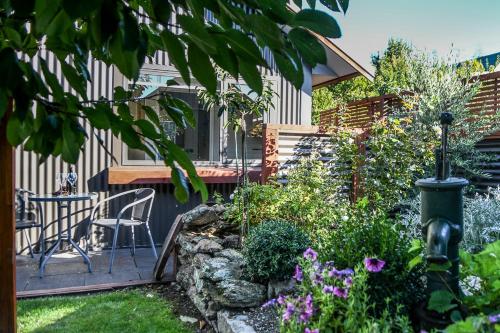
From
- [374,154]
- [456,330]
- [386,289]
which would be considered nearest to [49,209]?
[374,154]

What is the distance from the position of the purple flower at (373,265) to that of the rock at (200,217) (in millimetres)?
2804

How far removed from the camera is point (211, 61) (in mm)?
511

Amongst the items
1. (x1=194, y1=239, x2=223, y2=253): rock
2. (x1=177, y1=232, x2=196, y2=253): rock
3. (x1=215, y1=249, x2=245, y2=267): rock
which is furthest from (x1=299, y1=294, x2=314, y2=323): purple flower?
(x1=177, y1=232, x2=196, y2=253): rock

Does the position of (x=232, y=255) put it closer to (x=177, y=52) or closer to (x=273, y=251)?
(x=273, y=251)

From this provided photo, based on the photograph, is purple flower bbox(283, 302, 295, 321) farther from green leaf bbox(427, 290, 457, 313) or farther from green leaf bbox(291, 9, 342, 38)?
green leaf bbox(291, 9, 342, 38)

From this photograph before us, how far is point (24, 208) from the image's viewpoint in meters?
5.43

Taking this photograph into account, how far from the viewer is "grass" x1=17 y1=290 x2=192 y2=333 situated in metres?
3.02

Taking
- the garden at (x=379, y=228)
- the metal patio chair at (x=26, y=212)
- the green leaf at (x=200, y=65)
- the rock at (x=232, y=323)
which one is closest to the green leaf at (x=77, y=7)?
the green leaf at (x=200, y=65)

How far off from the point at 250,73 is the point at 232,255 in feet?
10.3

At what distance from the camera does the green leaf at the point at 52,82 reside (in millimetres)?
807

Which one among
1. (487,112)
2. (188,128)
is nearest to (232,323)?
(188,128)

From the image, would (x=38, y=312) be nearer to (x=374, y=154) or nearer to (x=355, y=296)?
(x=355, y=296)

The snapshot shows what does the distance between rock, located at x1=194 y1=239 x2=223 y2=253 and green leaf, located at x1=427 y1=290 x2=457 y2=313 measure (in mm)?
2368

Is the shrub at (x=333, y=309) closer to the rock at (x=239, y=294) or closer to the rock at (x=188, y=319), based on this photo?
the rock at (x=239, y=294)
